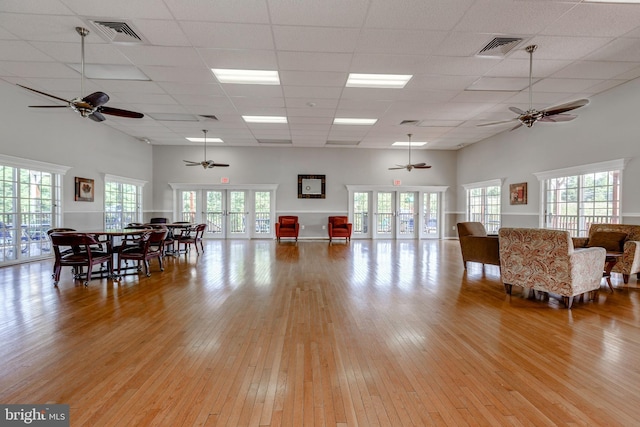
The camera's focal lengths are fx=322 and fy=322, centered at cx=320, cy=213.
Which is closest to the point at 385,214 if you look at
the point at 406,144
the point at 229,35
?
the point at 406,144

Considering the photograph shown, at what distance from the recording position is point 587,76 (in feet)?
18.2

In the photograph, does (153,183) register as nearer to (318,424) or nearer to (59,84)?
(59,84)

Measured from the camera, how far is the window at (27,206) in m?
6.23

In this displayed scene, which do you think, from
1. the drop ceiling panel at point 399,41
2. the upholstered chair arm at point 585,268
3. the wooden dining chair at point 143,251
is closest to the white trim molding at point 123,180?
the wooden dining chair at point 143,251

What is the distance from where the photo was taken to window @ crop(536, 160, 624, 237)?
6324 mm

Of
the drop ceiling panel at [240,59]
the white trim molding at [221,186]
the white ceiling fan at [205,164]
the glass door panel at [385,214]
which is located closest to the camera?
the drop ceiling panel at [240,59]

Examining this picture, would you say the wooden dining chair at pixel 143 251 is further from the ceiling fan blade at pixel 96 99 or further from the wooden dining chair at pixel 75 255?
the ceiling fan blade at pixel 96 99

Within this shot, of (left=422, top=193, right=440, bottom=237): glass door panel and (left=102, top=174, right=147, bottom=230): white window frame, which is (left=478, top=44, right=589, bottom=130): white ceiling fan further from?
(left=102, top=174, right=147, bottom=230): white window frame

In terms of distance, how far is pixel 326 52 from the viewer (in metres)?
4.69

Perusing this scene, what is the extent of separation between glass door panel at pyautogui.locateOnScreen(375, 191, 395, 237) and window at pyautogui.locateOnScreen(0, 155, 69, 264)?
31.8 feet

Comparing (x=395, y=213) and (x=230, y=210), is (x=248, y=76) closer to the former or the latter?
(x=230, y=210)

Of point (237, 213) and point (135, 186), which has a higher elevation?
point (135, 186)

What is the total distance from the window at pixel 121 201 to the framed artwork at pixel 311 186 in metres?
5.56

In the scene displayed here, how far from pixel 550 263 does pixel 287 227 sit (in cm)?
832
